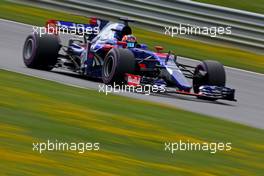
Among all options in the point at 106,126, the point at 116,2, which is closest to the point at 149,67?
the point at 106,126

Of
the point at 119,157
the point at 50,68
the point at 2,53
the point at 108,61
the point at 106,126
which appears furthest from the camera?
the point at 2,53

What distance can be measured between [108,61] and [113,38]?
0.88 metres

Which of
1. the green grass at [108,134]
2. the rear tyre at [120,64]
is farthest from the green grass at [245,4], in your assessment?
the green grass at [108,134]

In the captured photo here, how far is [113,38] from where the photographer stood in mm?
15070

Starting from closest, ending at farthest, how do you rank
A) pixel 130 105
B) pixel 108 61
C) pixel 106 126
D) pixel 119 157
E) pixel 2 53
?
pixel 119 157, pixel 106 126, pixel 130 105, pixel 108 61, pixel 2 53

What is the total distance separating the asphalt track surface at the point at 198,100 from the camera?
13.2m

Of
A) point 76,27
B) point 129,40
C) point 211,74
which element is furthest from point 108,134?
point 76,27

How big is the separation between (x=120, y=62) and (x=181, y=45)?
21.8 feet

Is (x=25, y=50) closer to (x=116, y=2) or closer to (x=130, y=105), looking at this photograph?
(x=130, y=105)

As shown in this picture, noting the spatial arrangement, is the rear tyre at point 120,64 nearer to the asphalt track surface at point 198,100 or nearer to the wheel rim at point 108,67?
the wheel rim at point 108,67

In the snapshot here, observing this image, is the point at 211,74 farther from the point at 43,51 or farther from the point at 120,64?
the point at 43,51

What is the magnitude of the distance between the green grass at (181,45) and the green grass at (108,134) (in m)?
6.34

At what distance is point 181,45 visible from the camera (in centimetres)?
2028

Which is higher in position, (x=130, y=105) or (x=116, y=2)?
(x=116, y=2)
